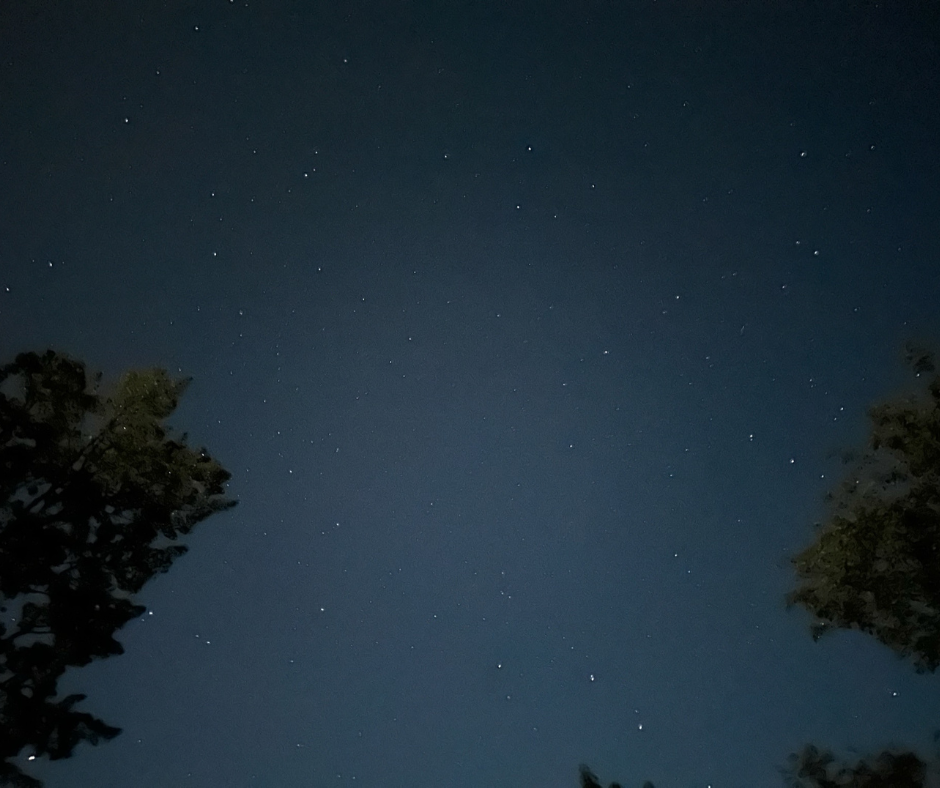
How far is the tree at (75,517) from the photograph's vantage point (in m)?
3.38

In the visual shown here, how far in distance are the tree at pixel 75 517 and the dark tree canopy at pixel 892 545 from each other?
3433 millimetres

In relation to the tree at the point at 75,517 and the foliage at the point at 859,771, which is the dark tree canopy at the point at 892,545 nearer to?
the foliage at the point at 859,771

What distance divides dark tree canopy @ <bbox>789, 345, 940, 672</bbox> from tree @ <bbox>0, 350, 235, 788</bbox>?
3.43 m

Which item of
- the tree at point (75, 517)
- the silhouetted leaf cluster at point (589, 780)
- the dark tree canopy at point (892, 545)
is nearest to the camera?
the tree at point (75, 517)

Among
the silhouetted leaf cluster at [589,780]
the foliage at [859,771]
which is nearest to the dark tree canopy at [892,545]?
the foliage at [859,771]

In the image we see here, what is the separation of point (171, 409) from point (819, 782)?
4.14m

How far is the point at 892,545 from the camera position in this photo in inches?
167

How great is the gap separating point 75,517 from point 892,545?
4.51 meters

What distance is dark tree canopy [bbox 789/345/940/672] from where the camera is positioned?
4090mm

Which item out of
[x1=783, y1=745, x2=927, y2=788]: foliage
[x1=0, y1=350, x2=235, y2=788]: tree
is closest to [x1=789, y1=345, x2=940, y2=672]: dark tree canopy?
[x1=783, y1=745, x2=927, y2=788]: foliage

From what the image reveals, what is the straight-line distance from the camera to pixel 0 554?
11.1ft

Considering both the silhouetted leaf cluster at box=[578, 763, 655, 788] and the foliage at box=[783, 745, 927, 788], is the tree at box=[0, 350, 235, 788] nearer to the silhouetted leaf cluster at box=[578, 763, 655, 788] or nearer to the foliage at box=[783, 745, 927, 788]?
the silhouetted leaf cluster at box=[578, 763, 655, 788]

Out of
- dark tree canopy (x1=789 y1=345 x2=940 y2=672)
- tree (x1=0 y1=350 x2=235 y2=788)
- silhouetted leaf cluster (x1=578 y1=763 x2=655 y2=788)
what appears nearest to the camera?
tree (x1=0 y1=350 x2=235 y2=788)

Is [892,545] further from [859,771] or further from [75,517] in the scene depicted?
[75,517]
